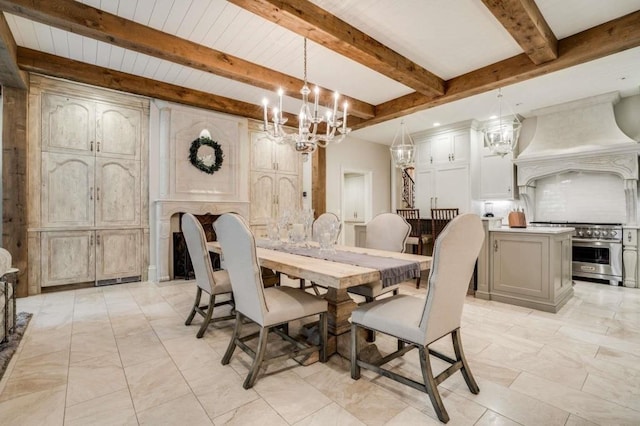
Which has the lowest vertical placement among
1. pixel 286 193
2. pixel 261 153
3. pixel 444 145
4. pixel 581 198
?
pixel 581 198

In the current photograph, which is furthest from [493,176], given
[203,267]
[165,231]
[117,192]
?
[117,192]

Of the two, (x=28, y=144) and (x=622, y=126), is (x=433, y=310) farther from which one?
(x=622, y=126)

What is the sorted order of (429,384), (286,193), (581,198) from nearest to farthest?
(429,384) < (581,198) < (286,193)

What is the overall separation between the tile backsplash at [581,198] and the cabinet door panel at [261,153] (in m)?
4.88

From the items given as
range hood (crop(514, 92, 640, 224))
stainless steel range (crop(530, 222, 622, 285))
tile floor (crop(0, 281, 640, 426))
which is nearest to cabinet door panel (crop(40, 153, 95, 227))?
tile floor (crop(0, 281, 640, 426))

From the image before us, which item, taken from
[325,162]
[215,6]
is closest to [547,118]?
[325,162]

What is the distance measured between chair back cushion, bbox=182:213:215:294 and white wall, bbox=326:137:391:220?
4283 mm

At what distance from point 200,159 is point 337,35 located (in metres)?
2.95

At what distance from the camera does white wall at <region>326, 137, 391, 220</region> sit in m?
6.70

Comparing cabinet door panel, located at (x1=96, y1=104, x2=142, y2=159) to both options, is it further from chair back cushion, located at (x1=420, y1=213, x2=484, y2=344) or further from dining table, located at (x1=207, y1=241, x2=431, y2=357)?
chair back cushion, located at (x1=420, y1=213, x2=484, y2=344)

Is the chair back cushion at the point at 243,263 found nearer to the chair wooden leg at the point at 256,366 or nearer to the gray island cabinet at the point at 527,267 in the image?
the chair wooden leg at the point at 256,366

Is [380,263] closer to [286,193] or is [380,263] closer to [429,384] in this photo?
[429,384]

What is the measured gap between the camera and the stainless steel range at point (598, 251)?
175 inches

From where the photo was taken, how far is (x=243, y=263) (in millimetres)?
1812
